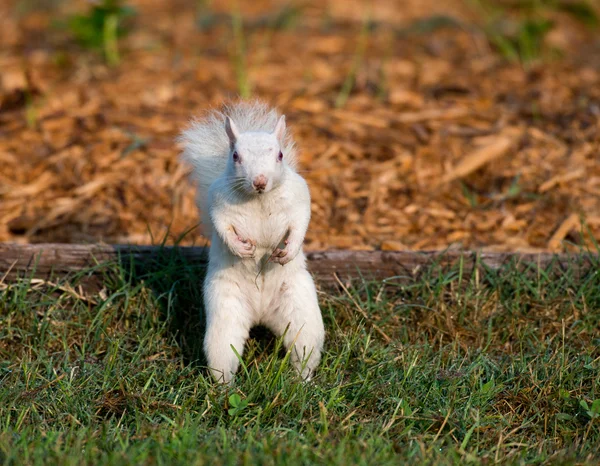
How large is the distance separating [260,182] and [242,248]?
395 mm

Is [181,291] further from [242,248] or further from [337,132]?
[337,132]

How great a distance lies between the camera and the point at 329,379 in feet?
12.9

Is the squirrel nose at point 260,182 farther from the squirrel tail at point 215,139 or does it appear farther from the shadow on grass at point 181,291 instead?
the shadow on grass at point 181,291

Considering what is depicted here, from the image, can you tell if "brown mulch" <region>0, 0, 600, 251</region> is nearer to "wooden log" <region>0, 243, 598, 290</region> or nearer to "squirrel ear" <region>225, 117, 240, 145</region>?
"wooden log" <region>0, 243, 598, 290</region>

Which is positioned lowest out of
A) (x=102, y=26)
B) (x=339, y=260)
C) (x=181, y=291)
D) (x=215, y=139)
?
(x=181, y=291)

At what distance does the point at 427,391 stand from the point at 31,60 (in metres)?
5.26

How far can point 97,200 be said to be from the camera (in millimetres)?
5758

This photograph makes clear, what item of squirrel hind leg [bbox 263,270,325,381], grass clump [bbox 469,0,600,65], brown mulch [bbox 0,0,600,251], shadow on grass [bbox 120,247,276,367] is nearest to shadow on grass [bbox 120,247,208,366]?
shadow on grass [bbox 120,247,276,367]

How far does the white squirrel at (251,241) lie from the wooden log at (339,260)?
1.60 feet

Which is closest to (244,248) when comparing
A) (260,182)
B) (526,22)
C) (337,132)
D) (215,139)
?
(260,182)

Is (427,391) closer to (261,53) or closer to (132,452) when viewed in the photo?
(132,452)

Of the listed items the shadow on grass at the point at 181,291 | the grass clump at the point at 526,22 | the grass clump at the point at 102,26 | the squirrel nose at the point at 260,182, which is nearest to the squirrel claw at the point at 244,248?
the squirrel nose at the point at 260,182

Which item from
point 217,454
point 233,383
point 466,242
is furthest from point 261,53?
point 217,454

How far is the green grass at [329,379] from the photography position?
330 cm
